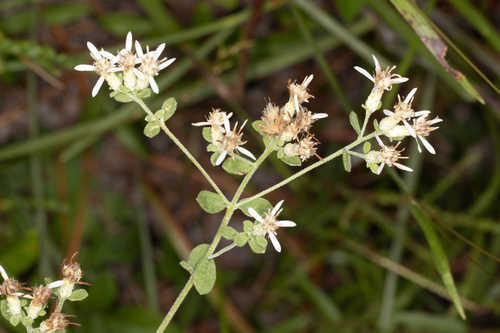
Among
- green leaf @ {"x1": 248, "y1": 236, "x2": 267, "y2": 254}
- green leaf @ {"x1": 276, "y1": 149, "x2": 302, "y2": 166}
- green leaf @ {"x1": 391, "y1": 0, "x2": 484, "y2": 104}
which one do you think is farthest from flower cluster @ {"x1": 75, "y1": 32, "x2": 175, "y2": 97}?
green leaf @ {"x1": 391, "y1": 0, "x2": 484, "y2": 104}

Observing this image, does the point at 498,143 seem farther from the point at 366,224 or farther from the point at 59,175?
the point at 59,175

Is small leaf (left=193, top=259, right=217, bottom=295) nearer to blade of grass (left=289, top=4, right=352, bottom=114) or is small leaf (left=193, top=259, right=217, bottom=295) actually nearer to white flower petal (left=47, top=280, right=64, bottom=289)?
white flower petal (left=47, top=280, right=64, bottom=289)

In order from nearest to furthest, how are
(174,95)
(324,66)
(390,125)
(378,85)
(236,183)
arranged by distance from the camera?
(390,125), (378,85), (324,66), (174,95), (236,183)

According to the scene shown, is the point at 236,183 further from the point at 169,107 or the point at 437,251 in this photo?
the point at 169,107

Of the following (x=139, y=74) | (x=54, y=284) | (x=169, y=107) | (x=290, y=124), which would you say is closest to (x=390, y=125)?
(x=290, y=124)

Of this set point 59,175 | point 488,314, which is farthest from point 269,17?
point 488,314

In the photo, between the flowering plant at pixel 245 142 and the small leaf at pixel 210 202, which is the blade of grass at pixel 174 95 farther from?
the small leaf at pixel 210 202
